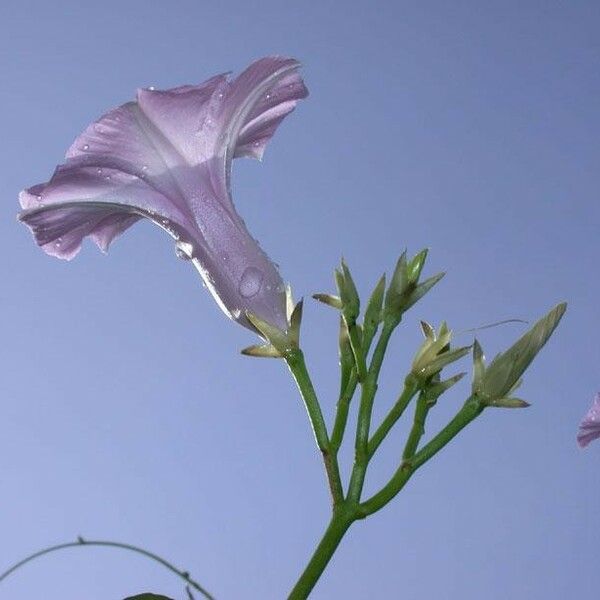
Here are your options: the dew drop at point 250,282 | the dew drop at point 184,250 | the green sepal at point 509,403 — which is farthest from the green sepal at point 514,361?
the dew drop at point 184,250

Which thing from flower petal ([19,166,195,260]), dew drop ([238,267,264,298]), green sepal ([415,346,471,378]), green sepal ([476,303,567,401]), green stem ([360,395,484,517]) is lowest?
green stem ([360,395,484,517])

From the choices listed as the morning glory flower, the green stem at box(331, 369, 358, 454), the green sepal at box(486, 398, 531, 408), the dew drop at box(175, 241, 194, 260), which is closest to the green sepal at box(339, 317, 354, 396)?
the green stem at box(331, 369, 358, 454)

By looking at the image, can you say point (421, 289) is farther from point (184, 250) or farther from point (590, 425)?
point (590, 425)

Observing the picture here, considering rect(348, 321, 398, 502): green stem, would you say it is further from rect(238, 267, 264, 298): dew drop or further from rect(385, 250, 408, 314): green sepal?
rect(238, 267, 264, 298): dew drop

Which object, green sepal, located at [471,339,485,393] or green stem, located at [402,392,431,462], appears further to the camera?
green sepal, located at [471,339,485,393]

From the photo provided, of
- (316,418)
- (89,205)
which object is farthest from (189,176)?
(316,418)

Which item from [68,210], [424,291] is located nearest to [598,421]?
[424,291]
